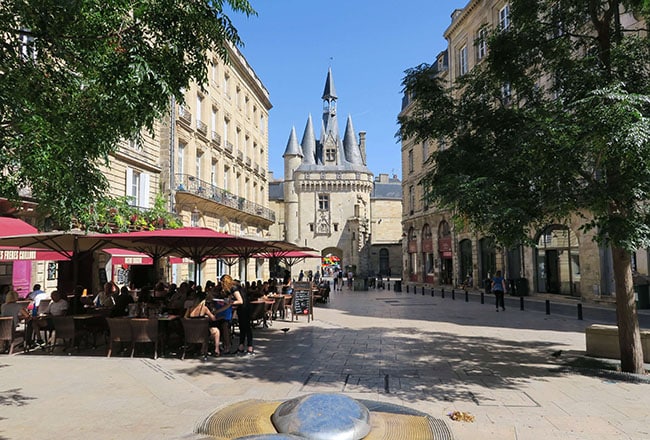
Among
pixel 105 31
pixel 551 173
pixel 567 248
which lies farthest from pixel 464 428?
pixel 567 248

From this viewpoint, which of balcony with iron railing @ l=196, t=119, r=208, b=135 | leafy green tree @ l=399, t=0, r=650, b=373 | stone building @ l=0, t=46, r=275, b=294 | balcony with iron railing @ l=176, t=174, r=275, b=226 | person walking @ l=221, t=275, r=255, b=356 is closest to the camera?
leafy green tree @ l=399, t=0, r=650, b=373

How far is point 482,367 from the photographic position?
7.54m

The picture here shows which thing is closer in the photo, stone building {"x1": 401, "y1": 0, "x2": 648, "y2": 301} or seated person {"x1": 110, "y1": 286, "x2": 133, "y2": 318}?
seated person {"x1": 110, "y1": 286, "x2": 133, "y2": 318}

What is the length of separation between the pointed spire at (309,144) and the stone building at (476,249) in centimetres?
2387

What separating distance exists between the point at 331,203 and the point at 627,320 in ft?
167

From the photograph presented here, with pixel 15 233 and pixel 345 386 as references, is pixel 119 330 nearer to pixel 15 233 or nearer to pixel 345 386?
pixel 15 233

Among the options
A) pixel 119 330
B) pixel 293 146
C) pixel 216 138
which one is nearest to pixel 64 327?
pixel 119 330

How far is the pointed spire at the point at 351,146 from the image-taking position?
203 ft

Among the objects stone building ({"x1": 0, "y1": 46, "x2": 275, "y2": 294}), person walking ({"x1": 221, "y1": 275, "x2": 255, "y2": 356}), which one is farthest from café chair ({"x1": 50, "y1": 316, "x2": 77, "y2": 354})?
stone building ({"x1": 0, "y1": 46, "x2": 275, "y2": 294})

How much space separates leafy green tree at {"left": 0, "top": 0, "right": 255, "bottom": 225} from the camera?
384cm

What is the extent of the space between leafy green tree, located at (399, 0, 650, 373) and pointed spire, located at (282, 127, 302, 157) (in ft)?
172

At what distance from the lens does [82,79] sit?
15.0 feet

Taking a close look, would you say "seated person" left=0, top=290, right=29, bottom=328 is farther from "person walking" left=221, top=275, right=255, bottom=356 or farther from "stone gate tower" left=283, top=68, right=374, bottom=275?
"stone gate tower" left=283, top=68, right=374, bottom=275

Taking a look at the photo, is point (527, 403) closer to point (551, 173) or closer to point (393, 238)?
point (551, 173)
